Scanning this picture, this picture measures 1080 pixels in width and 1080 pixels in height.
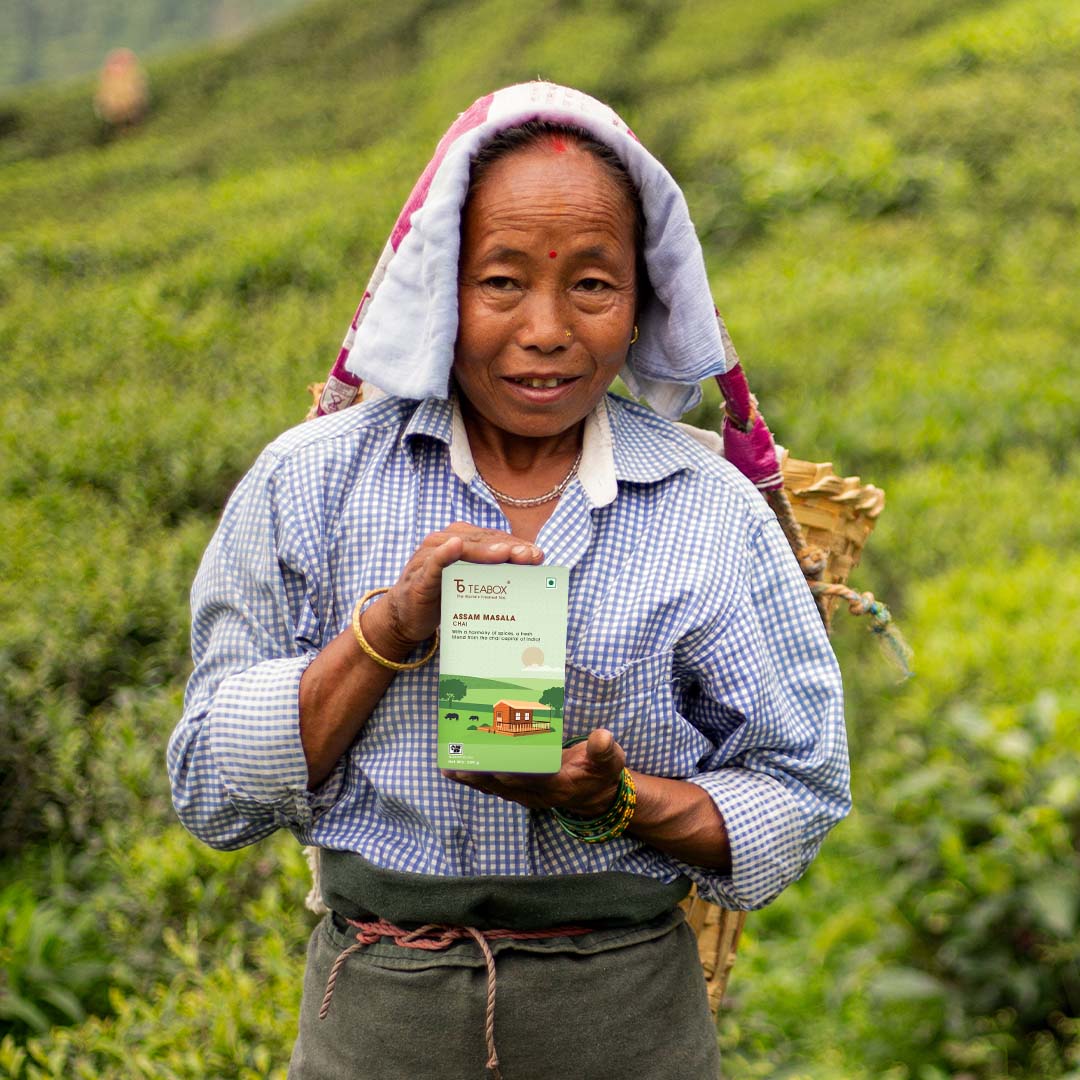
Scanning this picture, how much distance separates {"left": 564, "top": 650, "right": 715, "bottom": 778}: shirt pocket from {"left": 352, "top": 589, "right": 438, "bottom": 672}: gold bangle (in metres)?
0.18

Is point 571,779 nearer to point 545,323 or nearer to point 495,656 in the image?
point 495,656

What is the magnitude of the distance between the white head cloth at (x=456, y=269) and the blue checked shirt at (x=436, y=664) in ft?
0.36

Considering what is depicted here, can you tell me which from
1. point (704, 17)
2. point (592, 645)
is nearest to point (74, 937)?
point (592, 645)

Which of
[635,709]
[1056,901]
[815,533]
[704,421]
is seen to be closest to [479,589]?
[635,709]

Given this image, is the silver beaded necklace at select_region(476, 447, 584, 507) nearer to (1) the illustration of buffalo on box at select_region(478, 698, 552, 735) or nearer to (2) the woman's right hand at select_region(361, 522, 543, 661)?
(2) the woman's right hand at select_region(361, 522, 543, 661)

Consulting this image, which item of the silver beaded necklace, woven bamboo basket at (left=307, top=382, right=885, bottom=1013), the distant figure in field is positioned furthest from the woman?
the distant figure in field

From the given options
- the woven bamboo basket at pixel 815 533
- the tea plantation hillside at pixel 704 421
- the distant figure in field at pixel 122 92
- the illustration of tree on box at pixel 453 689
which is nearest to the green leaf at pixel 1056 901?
the tea plantation hillside at pixel 704 421

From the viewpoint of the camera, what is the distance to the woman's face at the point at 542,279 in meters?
1.64

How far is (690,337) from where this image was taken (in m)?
1.78

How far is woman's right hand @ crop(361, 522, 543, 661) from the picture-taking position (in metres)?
1.46

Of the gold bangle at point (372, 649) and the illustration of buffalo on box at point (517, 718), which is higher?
the gold bangle at point (372, 649)

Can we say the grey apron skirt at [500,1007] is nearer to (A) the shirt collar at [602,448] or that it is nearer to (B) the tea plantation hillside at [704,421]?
(A) the shirt collar at [602,448]

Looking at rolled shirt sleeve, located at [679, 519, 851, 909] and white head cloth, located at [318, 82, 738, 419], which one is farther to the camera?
rolled shirt sleeve, located at [679, 519, 851, 909]

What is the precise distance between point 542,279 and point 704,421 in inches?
154
